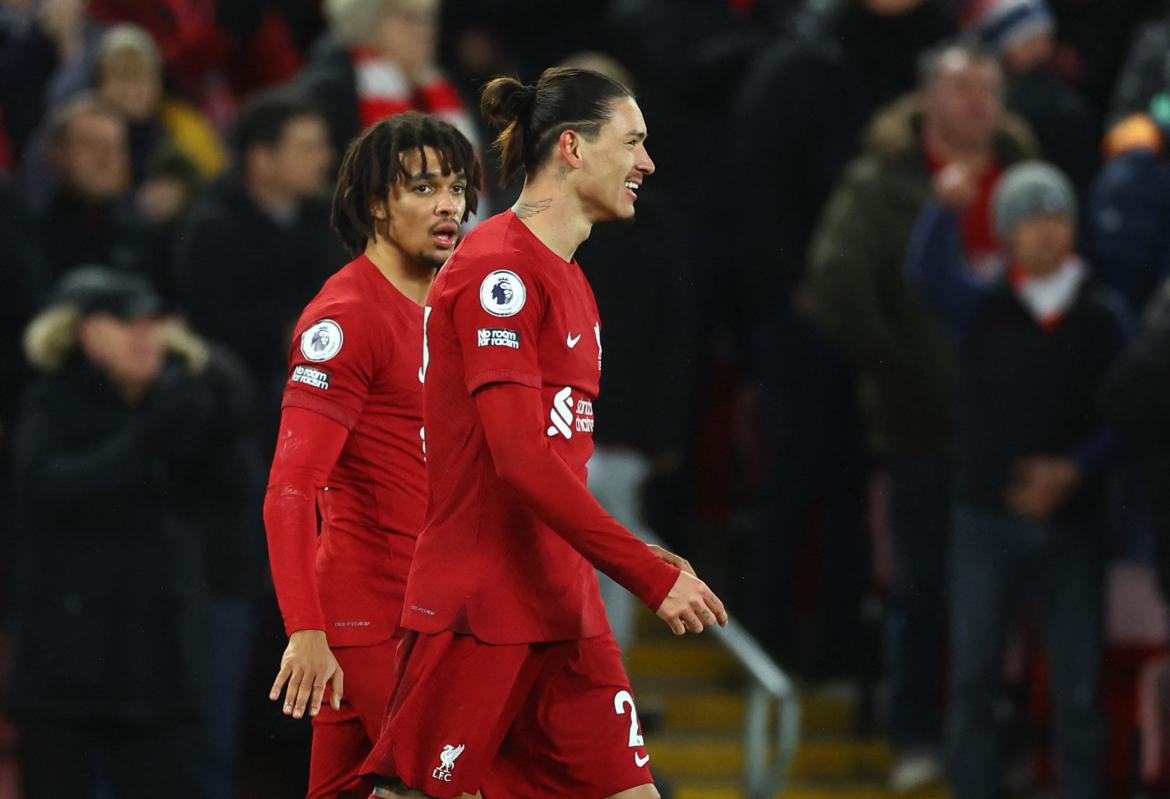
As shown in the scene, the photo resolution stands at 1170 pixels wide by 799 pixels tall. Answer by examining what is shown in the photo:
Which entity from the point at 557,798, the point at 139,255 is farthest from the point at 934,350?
the point at 557,798

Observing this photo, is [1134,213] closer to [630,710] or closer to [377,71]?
[377,71]

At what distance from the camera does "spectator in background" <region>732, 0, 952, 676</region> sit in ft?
27.6

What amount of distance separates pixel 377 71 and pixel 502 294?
4.41 meters

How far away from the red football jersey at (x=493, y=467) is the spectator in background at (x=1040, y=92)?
5.35 metres

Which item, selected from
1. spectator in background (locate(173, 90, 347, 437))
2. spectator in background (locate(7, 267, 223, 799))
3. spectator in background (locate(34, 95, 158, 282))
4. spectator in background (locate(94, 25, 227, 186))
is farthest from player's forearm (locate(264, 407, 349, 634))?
spectator in background (locate(94, 25, 227, 186))

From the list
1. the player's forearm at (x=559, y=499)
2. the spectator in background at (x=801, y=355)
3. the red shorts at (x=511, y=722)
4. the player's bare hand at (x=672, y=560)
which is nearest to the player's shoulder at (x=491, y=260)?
the player's forearm at (x=559, y=499)

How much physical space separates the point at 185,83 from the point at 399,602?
5.85m

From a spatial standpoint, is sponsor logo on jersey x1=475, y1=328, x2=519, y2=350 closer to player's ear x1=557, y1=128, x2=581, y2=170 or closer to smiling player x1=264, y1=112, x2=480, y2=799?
player's ear x1=557, y1=128, x2=581, y2=170

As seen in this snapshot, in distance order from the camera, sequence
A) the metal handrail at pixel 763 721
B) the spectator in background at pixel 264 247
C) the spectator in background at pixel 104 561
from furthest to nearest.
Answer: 1. the spectator in background at pixel 264 247
2. the metal handrail at pixel 763 721
3. the spectator in background at pixel 104 561

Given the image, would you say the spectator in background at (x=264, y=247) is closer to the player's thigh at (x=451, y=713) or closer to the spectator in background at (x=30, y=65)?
the spectator in background at (x=30, y=65)

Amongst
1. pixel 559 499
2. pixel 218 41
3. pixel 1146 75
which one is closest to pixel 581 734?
pixel 559 499

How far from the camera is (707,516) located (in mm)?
9477

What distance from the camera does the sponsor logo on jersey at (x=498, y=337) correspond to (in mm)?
3971

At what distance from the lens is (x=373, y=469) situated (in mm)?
4559
